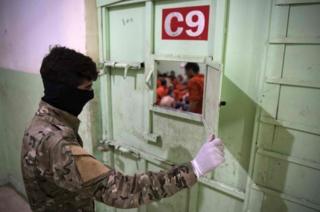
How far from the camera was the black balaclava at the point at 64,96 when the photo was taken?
1.03 m

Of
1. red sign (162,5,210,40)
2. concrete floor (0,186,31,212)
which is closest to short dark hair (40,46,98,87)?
red sign (162,5,210,40)

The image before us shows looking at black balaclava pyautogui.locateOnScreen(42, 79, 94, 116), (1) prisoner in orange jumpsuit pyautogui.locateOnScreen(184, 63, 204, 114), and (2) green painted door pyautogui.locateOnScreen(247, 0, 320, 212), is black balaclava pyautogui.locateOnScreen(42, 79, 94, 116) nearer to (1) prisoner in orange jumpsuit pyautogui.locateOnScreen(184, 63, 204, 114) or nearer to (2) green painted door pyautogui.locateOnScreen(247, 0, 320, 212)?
(2) green painted door pyautogui.locateOnScreen(247, 0, 320, 212)

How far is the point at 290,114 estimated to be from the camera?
1081 mm

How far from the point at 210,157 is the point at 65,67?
0.73 meters

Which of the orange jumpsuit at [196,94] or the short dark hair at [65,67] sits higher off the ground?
the short dark hair at [65,67]

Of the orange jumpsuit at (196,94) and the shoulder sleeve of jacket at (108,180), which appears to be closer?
the shoulder sleeve of jacket at (108,180)

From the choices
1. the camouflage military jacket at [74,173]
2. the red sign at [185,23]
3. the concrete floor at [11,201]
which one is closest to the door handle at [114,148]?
the camouflage military jacket at [74,173]

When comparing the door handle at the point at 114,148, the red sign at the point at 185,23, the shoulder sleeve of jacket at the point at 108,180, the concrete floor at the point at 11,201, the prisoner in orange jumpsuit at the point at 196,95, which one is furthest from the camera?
the concrete floor at the point at 11,201

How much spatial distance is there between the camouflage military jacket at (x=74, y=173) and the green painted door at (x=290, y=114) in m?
0.44

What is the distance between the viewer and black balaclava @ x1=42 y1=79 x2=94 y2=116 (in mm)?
1033

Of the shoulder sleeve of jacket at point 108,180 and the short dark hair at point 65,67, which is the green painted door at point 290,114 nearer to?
the shoulder sleeve of jacket at point 108,180

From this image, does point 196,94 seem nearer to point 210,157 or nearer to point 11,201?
point 210,157

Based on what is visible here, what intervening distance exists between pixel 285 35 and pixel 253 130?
47 centimetres

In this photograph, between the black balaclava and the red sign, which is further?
the red sign
